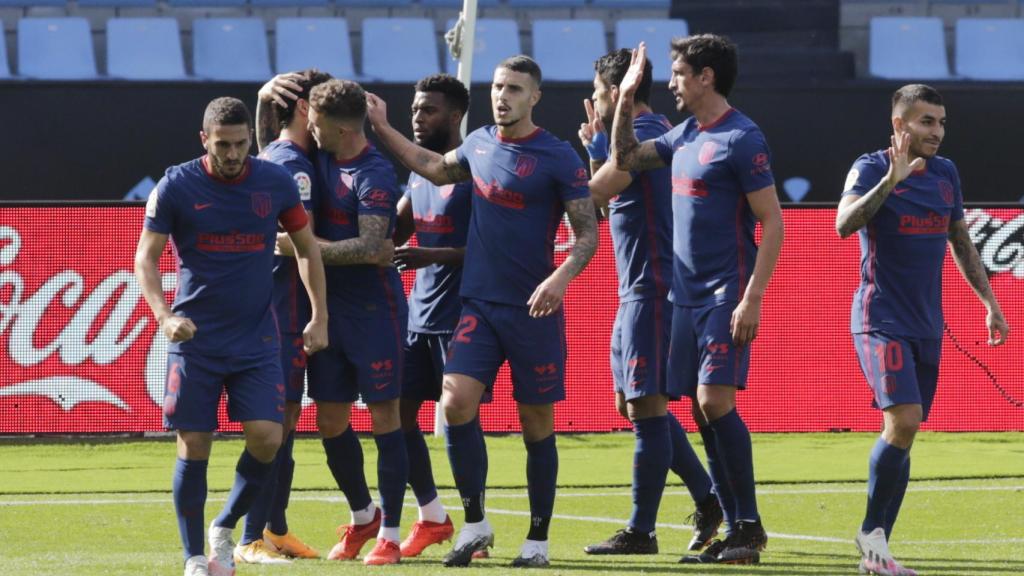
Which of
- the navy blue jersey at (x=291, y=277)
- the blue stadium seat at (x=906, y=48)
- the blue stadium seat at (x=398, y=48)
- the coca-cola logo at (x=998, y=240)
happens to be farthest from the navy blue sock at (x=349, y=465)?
the blue stadium seat at (x=906, y=48)

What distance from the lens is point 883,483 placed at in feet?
22.9

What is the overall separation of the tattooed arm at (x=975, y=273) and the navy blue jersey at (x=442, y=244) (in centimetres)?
217

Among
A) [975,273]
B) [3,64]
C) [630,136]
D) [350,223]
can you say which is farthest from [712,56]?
[3,64]

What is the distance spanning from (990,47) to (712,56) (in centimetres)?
1276

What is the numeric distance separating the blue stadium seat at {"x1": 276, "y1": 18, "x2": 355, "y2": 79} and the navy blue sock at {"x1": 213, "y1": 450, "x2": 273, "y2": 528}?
11910 millimetres

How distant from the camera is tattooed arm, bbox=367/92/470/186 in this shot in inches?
293

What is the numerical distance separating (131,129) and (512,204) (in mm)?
9404

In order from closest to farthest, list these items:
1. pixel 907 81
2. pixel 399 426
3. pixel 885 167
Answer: pixel 885 167 < pixel 399 426 < pixel 907 81

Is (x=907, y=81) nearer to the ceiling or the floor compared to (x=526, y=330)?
nearer to the ceiling

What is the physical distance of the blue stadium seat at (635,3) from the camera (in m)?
19.8

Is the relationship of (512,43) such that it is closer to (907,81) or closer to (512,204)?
(907,81)

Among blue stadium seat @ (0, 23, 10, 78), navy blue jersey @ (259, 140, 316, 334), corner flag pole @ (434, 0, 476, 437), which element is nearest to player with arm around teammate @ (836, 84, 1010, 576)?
navy blue jersey @ (259, 140, 316, 334)

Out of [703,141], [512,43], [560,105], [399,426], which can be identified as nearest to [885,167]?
[703,141]

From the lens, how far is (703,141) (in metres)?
7.35
